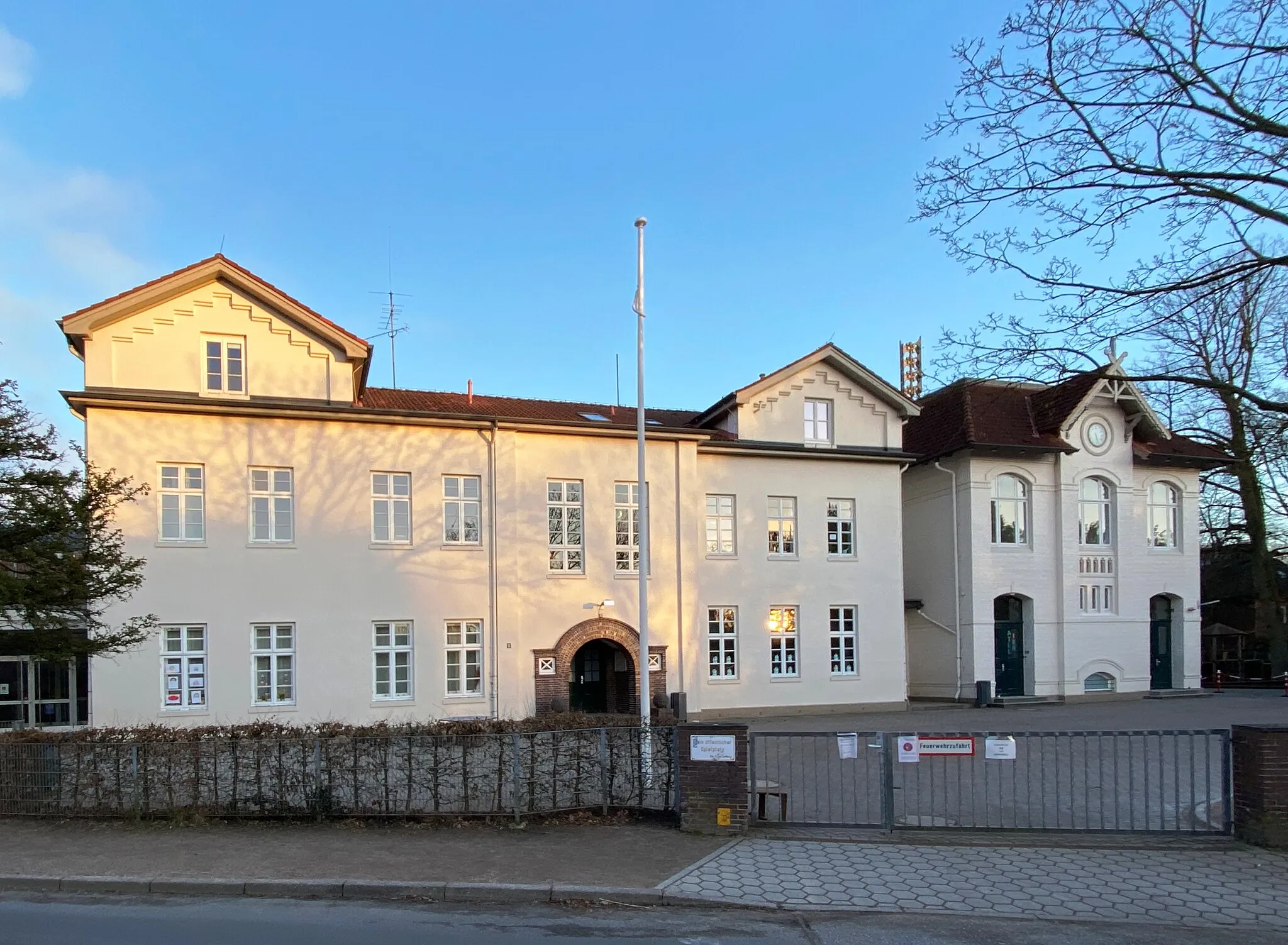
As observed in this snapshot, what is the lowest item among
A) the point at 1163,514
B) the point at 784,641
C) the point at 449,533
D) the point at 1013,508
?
the point at 784,641

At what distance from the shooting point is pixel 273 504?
69.3 feet

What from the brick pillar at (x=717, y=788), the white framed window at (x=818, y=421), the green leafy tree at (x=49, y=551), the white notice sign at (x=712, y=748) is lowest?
the brick pillar at (x=717, y=788)

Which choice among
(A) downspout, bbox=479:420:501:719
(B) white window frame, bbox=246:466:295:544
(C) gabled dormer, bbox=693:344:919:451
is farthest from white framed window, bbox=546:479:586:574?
(B) white window frame, bbox=246:466:295:544

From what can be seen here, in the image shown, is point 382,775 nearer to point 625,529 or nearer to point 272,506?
point 272,506

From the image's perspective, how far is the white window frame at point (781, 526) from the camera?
25812 millimetres

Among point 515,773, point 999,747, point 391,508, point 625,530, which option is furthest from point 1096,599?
point 515,773

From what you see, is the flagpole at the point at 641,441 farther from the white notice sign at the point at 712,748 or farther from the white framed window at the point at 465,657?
the white framed window at the point at 465,657

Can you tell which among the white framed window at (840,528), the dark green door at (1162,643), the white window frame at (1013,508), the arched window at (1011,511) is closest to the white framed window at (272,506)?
the white framed window at (840,528)

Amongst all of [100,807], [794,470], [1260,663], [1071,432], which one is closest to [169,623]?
[100,807]

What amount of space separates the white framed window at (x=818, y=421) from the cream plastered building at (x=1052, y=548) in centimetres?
454

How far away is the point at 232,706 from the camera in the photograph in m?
20.2

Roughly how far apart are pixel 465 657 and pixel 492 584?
1.84 metres

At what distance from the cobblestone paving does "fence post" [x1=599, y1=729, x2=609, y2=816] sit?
1.79m

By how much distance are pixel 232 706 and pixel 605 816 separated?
12890 mm
